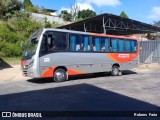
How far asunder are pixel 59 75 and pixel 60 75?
67 mm

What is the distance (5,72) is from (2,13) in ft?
64.3

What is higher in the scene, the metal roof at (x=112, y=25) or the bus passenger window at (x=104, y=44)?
the metal roof at (x=112, y=25)

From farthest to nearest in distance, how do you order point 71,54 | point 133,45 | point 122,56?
→ point 133,45, point 122,56, point 71,54

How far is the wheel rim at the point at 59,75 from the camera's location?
1546cm

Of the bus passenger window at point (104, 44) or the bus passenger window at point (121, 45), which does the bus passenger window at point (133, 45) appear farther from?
the bus passenger window at point (104, 44)

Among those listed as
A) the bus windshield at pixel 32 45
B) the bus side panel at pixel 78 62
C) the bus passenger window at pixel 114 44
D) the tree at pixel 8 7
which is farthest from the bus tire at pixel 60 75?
the tree at pixel 8 7

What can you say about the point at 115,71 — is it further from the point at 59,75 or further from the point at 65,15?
the point at 65,15

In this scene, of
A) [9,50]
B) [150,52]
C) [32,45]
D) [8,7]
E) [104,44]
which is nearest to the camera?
[32,45]

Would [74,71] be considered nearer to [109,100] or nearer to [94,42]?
[94,42]

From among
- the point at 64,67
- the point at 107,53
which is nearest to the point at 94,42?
the point at 107,53

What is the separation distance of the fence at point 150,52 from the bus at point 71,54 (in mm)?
10251

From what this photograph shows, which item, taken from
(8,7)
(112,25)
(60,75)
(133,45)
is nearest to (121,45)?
(133,45)

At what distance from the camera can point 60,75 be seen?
51.2 ft

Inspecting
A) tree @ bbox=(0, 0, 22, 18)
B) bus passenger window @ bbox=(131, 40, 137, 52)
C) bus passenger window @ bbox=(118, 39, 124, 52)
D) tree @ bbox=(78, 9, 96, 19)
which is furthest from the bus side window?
tree @ bbox=(78, 9, 96, 19)
